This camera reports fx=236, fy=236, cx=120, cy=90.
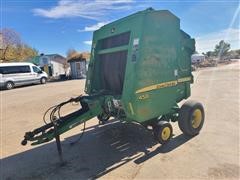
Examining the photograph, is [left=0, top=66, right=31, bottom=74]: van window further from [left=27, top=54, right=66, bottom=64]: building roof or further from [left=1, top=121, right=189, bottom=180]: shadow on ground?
[left=1, top=121, right=189, bottom=180]: shadow on ground

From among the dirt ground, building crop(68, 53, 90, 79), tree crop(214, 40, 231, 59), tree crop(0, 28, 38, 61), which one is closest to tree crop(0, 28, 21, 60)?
tree crop(0, 28, 38, 61)

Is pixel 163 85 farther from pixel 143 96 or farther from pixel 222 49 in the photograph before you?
pixel 222 49

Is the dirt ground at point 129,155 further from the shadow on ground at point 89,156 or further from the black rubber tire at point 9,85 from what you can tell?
the black rubber tire at point 9,85

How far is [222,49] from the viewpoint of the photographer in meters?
79.8

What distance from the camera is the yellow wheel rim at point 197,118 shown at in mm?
5441

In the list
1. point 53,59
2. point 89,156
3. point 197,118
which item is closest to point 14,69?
point 53,59

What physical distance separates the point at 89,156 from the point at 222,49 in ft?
277

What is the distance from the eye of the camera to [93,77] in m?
5.75

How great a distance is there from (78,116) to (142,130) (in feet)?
6.86

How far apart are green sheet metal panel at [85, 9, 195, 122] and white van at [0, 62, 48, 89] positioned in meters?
17.5

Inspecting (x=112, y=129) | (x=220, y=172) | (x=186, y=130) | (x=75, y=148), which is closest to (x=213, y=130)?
(x=186, y=130)

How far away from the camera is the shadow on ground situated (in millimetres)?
4070

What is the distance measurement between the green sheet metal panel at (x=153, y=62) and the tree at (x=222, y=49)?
78526mm

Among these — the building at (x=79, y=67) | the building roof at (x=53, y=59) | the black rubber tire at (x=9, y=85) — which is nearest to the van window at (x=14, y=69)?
the black rubber tire at (x=9, y=85)
